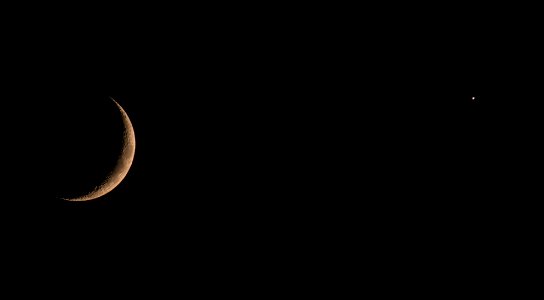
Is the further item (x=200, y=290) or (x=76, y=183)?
(x=200, y=290)

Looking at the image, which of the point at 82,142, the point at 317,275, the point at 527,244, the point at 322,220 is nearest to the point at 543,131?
the point at 527,244

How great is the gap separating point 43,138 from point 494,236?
4573 millimetres

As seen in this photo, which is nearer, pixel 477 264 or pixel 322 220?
pixel 477 264

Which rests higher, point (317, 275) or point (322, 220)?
point (322, 220)

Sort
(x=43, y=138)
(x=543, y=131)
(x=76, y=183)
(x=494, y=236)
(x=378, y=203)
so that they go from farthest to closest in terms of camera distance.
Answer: (x=378, y=203)
(x=494, y=236)
(x=543, y=131)
(x=76, y=183)
(x=43, y=138)

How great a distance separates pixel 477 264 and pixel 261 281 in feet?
8.70

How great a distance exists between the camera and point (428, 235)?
161 inches

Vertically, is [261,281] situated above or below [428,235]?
above

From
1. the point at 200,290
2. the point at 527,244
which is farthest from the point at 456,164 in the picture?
the point at 200,290

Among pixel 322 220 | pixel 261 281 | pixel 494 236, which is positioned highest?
pixel 322 220

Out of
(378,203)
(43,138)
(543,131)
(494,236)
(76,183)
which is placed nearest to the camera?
(43,138)

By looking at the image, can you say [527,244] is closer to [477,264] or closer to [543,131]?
[477,264]

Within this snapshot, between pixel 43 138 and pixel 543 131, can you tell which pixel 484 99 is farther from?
pixel 43 138

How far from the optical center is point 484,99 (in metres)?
3.53
